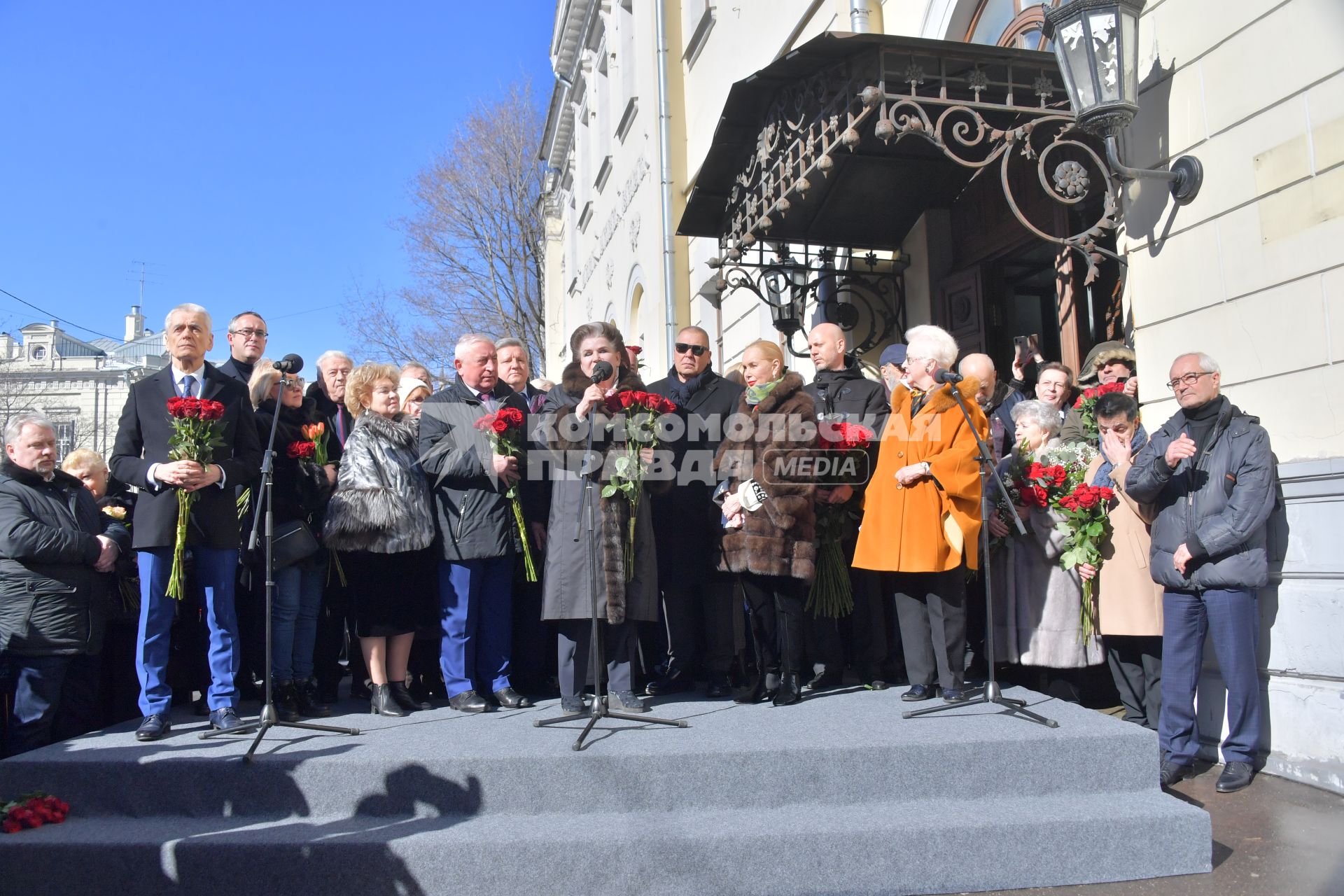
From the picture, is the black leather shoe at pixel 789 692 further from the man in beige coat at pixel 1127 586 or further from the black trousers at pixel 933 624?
the man in beige coat at pixel 1127 586

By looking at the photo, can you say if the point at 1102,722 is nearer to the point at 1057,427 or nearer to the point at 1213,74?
the point at 1057,427

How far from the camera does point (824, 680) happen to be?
5723 mm

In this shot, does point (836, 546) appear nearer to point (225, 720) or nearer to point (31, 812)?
point (225, 720)

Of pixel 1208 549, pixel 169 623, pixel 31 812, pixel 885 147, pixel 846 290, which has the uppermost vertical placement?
pixel 885 147

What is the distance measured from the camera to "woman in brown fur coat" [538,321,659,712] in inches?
195

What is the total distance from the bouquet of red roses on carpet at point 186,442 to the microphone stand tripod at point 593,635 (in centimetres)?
173

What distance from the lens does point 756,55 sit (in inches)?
450

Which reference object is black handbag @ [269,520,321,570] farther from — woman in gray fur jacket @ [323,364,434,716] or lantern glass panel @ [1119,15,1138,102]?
lantern glass panel @ [1119,15,1138,102]

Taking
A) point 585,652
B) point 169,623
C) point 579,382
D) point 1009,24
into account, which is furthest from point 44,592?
point 1009,24

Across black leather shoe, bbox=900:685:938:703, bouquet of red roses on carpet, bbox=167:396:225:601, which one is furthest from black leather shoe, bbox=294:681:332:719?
black leather shoe, bbox=900:685:938:703

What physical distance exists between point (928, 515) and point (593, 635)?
5.87 feet

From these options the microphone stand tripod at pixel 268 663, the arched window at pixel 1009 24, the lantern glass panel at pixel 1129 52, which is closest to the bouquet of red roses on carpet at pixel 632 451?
the microphone stand tripod at pixel 268 663

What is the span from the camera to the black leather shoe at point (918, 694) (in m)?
5.19

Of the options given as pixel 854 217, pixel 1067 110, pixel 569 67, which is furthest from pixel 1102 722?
pixel 569 67
